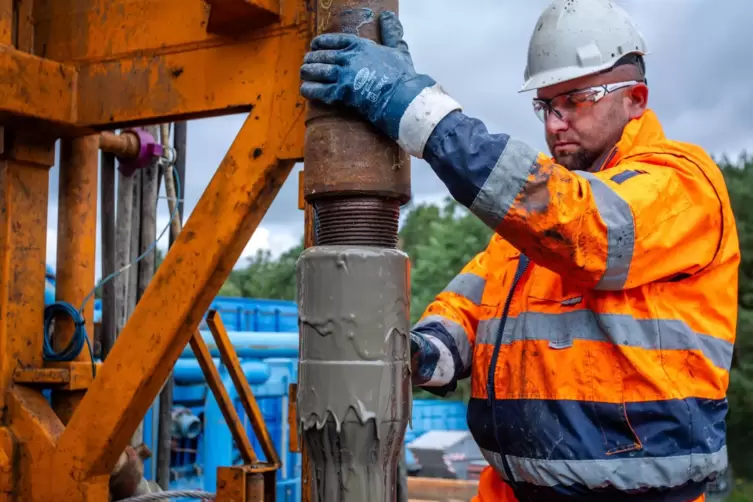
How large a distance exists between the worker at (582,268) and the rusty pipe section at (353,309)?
0.27 feet

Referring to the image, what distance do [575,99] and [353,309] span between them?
943 mm

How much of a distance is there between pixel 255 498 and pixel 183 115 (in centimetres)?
175

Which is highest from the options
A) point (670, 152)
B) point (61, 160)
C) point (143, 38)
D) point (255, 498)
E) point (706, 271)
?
point (143, 38)

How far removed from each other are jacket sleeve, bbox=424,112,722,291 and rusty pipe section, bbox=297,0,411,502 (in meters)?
0.17

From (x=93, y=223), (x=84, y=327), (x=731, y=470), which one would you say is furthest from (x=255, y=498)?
(x=731, y=470)

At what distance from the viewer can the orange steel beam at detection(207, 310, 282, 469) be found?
4.16 metres

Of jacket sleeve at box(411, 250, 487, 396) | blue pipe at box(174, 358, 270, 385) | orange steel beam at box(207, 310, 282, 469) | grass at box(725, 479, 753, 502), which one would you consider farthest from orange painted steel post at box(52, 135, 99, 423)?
grass at box(725, 479, 753, 502)

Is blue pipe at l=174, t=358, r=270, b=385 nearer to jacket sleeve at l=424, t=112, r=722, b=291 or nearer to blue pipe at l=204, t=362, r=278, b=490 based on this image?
blue pipe at l=204, t=362, r=278, b=490

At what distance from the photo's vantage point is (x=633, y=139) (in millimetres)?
2188

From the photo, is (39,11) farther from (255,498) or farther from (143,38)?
(255,498)

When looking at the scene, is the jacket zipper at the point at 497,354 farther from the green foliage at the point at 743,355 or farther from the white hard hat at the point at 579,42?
the green foliage at the point at 743,355

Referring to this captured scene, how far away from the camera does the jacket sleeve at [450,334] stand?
2414 mm

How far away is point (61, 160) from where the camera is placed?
3553 millimetres

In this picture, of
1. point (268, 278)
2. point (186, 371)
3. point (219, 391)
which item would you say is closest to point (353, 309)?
point (219, 391)
